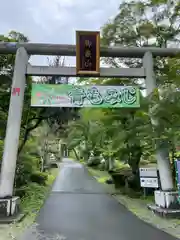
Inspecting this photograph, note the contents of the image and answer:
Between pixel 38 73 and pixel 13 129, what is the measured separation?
2077 millimetres

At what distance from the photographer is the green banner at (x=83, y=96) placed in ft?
25.8

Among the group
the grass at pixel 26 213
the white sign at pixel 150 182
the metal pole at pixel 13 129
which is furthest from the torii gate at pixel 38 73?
the grass at pixel 26 213

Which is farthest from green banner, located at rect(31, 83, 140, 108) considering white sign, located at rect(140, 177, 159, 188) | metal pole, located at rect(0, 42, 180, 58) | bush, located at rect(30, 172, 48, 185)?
bush, located at rect(30, 172, 48, 185)

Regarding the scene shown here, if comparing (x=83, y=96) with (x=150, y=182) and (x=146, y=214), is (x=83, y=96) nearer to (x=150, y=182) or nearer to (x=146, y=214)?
(x=150, y=182)

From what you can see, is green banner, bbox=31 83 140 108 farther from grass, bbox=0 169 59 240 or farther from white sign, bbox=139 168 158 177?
grass, bbox=0 169 59 240

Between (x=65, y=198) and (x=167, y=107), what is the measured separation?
19.6 ft

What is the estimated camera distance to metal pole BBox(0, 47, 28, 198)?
730cm

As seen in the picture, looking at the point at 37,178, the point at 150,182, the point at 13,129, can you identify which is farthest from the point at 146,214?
the point at 37,178

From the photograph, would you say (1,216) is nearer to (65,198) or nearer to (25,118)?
(65,198)

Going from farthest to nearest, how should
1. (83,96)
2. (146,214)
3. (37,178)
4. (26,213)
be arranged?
(37,178)
(83,96)
(26,213)
(146,214)

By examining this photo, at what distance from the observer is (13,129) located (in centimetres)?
762

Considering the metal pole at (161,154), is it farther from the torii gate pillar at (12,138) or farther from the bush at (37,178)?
the bush at (37,178)

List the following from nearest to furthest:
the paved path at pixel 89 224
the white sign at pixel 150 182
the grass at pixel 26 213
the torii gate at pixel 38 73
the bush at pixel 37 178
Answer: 1. the paved path at pixel 89 224
2. the grass at pixel 26 213
3. the torii gate at pixel 38 73
4. the white sign at pixel 150 182
5. the bush at pixel 37 178

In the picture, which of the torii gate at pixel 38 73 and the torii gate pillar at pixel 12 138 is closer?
the torii gate pillar at pixel 12 138
